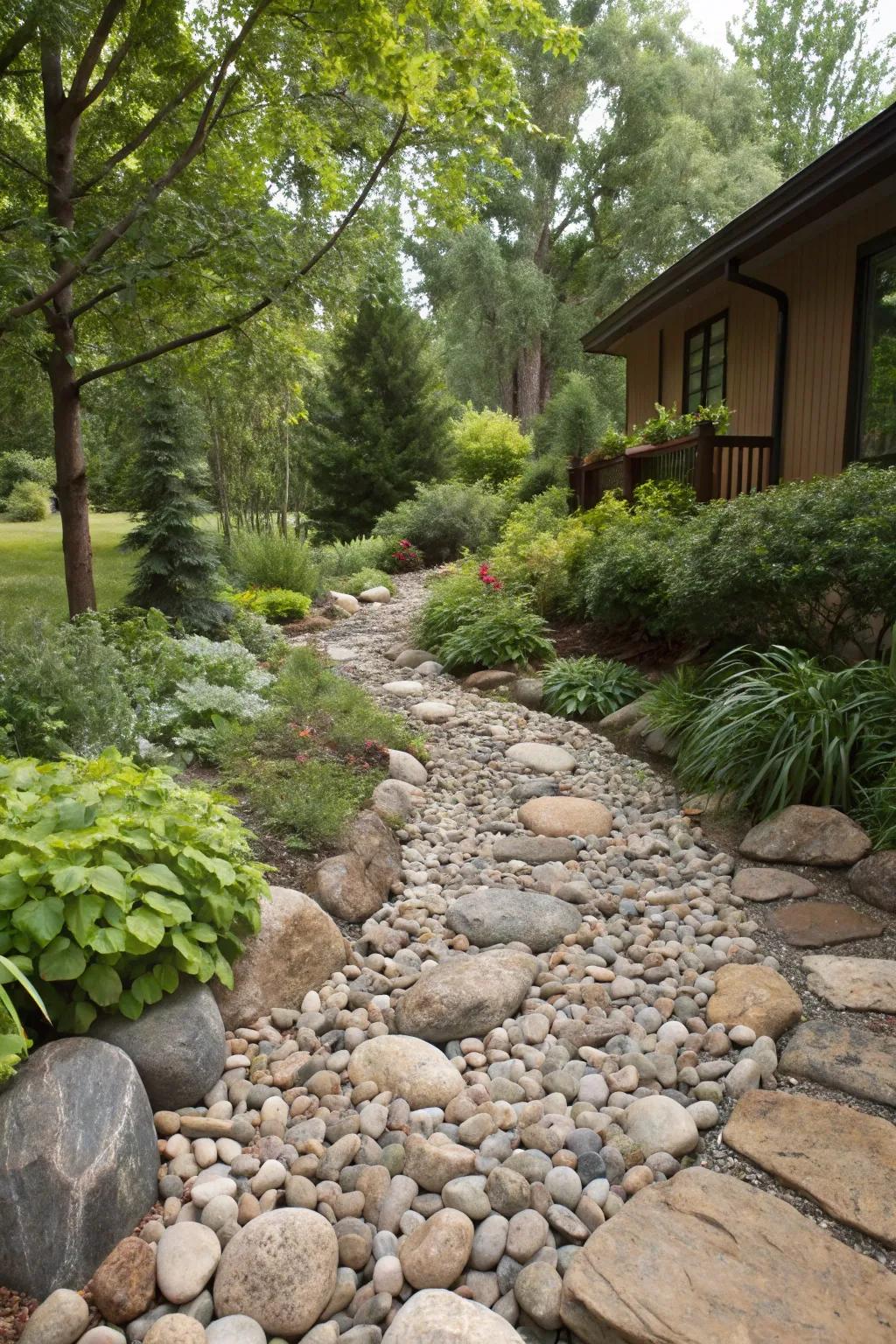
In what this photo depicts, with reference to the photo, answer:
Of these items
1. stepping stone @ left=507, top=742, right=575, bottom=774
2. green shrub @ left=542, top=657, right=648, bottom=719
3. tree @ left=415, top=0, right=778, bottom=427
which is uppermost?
tree @ left=415, top=0, right=778, bottom=427

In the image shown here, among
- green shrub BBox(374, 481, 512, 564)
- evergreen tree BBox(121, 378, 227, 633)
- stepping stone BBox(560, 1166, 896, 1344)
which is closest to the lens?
stepping stone BBox(560, 1166, 896, 1344)

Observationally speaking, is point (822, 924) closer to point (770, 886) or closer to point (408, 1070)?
point (770, 886)

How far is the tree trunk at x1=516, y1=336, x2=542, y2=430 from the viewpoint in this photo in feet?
71.4

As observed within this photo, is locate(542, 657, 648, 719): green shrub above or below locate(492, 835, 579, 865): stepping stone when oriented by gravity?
above

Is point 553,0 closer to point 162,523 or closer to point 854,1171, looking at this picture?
point 162,523

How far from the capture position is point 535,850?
160 inches

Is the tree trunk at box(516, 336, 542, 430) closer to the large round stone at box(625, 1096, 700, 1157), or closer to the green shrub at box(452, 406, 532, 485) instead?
the green shrub at box(452, 406, 532, 485)

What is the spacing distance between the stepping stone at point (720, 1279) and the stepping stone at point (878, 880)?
170 centimetres

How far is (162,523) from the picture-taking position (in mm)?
8734

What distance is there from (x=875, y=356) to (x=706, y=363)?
144 inches

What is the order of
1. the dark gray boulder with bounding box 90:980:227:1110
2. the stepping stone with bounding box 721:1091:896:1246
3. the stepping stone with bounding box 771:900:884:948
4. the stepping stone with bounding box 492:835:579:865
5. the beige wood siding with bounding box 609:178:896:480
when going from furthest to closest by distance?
the beige wood siding with bounding box 609:178:896:480 → the stepping stone with bounding box 492:835:579:865 → the stepping stone with bounding box 771:900:884:948 → the dark gray boulder with bounding box 90:980:227:1110 → the stepping stone with bounding box 721:1091:896:1246

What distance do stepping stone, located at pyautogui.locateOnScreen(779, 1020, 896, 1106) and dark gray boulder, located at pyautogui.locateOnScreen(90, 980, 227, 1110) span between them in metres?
1.67

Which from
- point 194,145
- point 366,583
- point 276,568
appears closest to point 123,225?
point 194,145

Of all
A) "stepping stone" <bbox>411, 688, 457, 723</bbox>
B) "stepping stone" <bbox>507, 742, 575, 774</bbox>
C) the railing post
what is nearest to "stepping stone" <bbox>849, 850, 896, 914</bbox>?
"stepping stone" <bbox>507, 742, 575, 774</bbox>
